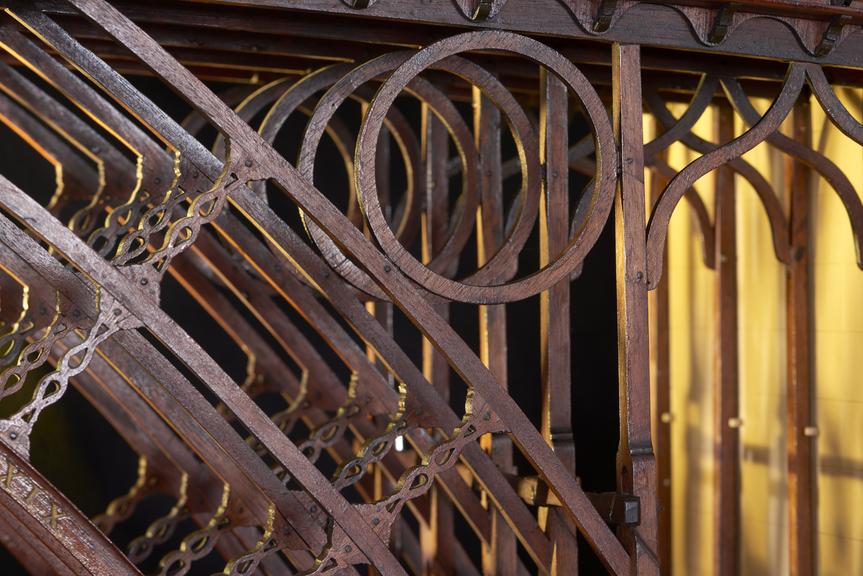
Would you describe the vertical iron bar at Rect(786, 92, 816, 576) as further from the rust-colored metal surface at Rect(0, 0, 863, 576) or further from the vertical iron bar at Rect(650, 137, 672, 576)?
the vertical iron bar at Rect(650, 137, 672, 576)

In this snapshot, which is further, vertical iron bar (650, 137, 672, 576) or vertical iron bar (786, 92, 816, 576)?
vertical iron bar (650, 137, 672, 576)

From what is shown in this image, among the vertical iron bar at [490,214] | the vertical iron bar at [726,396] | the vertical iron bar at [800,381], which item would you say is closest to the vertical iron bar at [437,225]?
the vertical iron bar at [490,214]

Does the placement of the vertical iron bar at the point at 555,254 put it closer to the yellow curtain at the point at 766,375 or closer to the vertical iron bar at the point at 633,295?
the vertical iron bar at the point at 633,295

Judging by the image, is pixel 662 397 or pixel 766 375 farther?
pixel 662 397

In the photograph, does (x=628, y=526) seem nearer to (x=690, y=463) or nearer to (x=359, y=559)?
(x=359, y=559)

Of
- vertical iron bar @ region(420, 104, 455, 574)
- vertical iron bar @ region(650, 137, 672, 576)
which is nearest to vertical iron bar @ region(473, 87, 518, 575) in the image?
vertical iron bar @ region(420, 104, 455, 574)

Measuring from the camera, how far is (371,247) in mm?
3262

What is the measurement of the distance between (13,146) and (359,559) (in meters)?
3.60

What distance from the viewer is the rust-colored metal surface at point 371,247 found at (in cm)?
313

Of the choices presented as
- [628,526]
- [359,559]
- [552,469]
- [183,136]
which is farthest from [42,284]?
[628,526]

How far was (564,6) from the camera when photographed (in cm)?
352

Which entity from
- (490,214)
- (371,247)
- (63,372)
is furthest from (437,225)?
(63,372)

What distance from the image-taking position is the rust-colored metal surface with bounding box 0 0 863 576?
3127 millimetres

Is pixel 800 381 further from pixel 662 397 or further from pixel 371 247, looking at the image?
pixel 371 247
